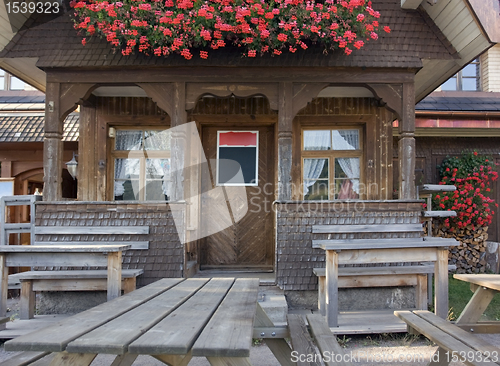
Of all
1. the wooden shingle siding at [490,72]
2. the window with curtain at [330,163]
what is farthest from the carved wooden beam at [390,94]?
the wooden shingle siding at [490,72]

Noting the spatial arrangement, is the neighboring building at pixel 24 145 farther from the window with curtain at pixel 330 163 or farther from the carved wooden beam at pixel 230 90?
the window with curtain at pixel 330 163

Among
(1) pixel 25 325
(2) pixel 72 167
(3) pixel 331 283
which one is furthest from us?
(2) pixel 72 167

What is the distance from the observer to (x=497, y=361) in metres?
1.95

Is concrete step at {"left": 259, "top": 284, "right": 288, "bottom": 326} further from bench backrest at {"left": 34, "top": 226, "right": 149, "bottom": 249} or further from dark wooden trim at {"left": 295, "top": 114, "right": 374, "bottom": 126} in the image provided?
dark wooden trim at {"left": 295, "top": 114, "right": 374, "bottom": 126}

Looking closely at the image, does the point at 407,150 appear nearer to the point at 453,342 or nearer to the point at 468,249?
the point at 453,342

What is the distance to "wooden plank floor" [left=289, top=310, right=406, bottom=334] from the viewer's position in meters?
4.31

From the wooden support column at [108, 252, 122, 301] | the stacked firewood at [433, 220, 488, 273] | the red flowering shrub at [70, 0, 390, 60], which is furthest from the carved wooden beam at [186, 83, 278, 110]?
the stacked firewood at [433, 220, 488, 273]

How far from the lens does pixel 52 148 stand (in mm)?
5203

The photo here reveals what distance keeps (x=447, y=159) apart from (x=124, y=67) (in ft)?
22.4

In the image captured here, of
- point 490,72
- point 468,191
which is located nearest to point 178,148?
point 468,191

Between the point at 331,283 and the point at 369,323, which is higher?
the point at 331,283

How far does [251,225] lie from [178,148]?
82.0 inches

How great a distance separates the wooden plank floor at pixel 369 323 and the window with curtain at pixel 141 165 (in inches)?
138

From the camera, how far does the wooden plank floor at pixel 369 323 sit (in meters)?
4.31
